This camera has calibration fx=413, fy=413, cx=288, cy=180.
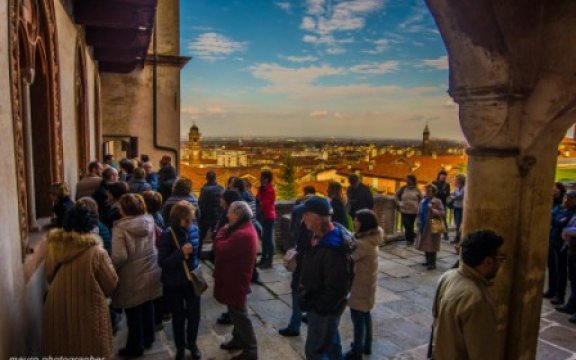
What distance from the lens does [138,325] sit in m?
3.99

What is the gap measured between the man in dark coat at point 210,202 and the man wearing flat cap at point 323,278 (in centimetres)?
330

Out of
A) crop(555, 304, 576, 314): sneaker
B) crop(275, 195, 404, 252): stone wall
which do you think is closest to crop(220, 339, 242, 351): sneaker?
crop(275, 195, 404, 252): stone wall

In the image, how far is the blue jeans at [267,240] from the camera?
7.00 metres

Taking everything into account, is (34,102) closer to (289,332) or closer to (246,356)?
(246,356)

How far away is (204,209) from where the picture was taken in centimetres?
652

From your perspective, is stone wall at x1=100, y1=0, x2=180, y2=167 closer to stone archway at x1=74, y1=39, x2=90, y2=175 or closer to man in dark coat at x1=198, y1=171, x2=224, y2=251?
stone archway at x1=74, y1=39, x2=90, y2=175

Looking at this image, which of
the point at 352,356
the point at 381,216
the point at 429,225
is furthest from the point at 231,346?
the point at 381,216

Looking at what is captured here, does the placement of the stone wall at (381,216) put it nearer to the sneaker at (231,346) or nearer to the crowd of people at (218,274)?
the crowd of people at (218,274)

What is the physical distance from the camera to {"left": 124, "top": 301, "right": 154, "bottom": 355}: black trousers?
155 inches

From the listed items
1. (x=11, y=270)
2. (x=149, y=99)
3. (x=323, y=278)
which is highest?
(x=149, y=99)

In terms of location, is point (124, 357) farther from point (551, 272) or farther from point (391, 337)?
point (551, 272)

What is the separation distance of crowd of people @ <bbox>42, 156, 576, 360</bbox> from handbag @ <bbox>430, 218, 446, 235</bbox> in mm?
1845

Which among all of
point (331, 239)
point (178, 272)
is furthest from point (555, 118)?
point (178, 272)

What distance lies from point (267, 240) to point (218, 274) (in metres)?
3.19
